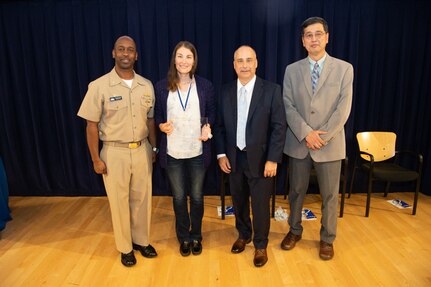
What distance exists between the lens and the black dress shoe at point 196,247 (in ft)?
9.23

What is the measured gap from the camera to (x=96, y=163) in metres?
2.47

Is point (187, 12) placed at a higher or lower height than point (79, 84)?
higher

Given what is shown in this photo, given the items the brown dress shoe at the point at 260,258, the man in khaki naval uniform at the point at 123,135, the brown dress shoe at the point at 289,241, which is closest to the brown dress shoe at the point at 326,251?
the brown dress shoe at the point at 289,241

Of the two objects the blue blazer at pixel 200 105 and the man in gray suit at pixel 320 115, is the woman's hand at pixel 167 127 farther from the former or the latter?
the man in gray suit at pixel 320 115

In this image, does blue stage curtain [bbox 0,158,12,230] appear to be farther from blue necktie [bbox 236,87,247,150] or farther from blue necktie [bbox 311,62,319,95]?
blue necktie [bbox 311,62,319,95]

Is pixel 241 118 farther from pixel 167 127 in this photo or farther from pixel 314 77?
pixel 314 77

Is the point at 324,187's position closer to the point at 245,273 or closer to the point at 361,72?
the point at 245,273

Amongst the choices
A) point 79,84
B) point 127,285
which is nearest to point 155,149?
point 127,285

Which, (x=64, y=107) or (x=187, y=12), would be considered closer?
(x=187, y=12)

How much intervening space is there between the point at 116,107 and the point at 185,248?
134 centimetres

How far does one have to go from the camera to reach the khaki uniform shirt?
7.80 feet

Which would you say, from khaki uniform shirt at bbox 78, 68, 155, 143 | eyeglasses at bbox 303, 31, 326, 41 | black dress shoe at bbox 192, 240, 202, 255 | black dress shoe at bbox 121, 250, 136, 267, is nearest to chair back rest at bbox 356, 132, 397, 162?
eyeglasses at bbox 303, 31, 326, 41

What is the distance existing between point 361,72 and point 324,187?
205 cm

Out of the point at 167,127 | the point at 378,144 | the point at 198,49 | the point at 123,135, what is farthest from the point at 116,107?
the point at 378,144
